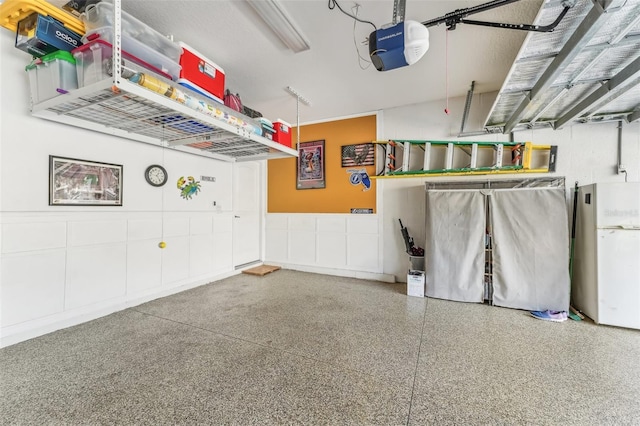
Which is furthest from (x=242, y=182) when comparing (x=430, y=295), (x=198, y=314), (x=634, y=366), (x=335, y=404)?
(x=634, y=366)

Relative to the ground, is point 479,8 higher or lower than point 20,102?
higher

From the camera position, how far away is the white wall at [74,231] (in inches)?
94.4

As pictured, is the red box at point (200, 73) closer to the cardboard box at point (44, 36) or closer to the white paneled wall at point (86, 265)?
the cardboard box at point (44, 36)

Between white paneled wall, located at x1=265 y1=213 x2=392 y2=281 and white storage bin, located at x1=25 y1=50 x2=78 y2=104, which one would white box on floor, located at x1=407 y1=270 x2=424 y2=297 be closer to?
white paneled wall, located at x1=265 y1=213 x2=392 y2=281

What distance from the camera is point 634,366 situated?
2.13m

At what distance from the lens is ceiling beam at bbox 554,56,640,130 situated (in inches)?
89.4

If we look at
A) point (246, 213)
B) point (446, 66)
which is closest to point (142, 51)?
point (446, 66)

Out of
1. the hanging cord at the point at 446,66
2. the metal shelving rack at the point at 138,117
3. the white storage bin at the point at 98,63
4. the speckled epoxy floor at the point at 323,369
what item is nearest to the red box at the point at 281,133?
the metal shelving rack at the point at 138,117

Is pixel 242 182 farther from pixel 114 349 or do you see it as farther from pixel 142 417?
pixel 142 417

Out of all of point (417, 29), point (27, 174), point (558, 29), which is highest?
point (558, 29)

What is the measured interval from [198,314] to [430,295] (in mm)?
3258

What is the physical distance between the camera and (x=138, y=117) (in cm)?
260

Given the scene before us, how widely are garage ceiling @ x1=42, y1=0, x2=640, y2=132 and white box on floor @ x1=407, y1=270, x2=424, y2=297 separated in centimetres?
252

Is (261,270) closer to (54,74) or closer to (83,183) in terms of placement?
(83,183)
